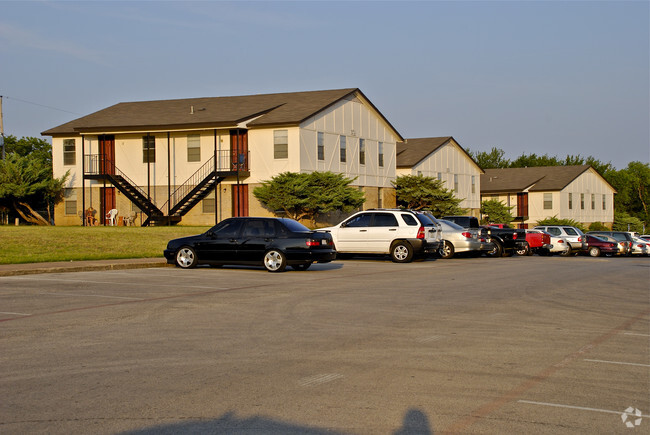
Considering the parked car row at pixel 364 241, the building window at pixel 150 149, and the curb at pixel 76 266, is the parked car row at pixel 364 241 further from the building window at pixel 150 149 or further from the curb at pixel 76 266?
the building window at pixel 150 149

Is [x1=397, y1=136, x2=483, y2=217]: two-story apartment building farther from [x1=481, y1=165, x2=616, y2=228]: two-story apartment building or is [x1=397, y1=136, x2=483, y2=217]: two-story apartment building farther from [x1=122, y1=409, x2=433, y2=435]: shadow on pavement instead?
[x1=122, y1=409, x2=433, y2=435]: shadow on pavement

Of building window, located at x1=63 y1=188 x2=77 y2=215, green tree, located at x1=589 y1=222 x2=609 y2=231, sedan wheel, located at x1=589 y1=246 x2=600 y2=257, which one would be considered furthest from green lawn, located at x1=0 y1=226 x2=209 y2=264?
green tree, located at x1=589 y1=222 x2=609 y2=231

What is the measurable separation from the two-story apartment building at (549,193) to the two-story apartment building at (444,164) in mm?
10840

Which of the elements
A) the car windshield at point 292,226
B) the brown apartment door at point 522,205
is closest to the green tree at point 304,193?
the car windshield at point 292,226

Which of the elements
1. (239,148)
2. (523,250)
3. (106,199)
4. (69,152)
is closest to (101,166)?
(106,199)

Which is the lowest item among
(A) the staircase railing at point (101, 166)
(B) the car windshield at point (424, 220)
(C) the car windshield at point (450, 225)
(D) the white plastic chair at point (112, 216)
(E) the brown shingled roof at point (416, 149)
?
(C) the car windshield at point (450, 225)

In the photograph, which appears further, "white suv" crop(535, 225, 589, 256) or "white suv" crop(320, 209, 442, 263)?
"white suv" crop(535, 225, 589, 256)

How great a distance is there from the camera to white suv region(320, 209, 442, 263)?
26.7 m

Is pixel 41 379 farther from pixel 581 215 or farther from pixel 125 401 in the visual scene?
pixel 581 215

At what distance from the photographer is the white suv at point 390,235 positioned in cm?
2670

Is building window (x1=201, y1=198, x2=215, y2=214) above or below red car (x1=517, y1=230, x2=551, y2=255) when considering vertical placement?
above

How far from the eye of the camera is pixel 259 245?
69.5 ft

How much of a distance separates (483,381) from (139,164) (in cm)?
4201

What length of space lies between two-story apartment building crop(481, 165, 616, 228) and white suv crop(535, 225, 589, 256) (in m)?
36.5
